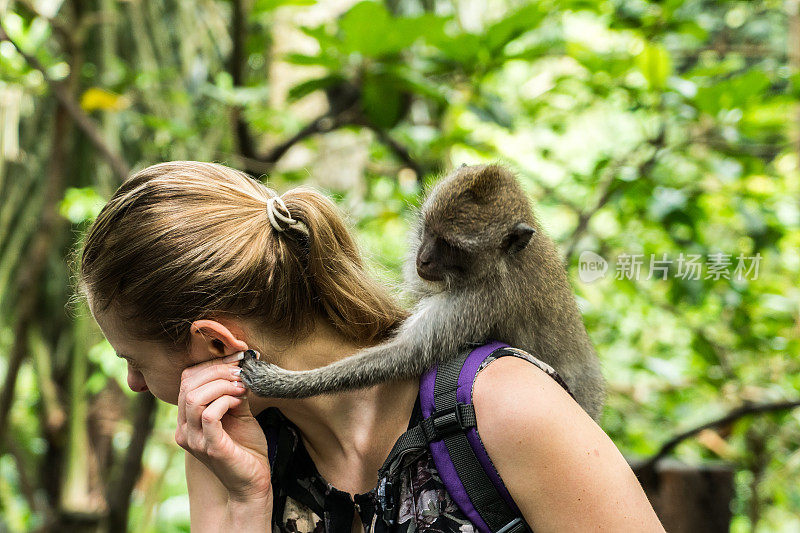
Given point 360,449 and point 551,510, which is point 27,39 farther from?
point 551,510

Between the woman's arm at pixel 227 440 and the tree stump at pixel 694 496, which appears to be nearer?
the woman's arm at pixel 227 440

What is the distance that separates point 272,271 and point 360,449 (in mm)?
423

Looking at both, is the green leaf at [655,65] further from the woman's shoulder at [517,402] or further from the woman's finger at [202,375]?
the woman's finger at [202,375]

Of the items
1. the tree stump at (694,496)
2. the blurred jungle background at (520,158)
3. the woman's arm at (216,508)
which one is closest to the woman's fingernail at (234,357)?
the woman's arm at (216,508)

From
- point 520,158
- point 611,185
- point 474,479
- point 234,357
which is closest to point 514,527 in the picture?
point 474,479

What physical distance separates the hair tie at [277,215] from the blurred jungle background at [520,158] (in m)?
0.45

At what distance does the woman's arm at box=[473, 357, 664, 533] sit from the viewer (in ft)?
3.92

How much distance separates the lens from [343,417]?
163 cm

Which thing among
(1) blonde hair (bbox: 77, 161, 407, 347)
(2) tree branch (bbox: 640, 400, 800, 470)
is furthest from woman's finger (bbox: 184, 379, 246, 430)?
(2) tree branch (bbox: 640, 400, 800, 470)

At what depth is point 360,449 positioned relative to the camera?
1531mm

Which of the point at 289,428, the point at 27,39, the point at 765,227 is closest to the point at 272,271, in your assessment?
the point at 289,428

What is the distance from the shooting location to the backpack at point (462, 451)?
122cm

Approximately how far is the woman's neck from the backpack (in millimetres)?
188

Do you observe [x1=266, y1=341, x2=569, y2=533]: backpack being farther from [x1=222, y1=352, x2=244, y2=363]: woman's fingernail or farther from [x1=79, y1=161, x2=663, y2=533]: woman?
[x1=222, y1=352, x2=244, y2=363]: woman's fingernail
